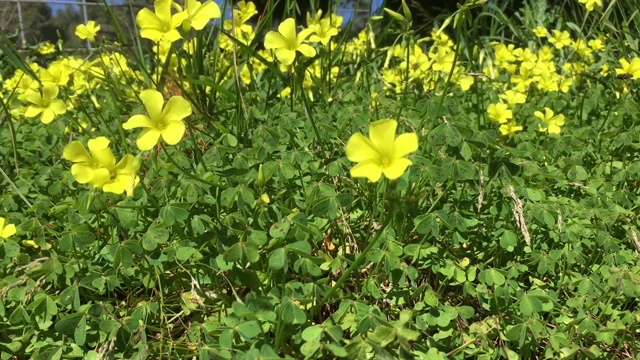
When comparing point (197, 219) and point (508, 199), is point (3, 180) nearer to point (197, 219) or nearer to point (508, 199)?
point (197, 219)

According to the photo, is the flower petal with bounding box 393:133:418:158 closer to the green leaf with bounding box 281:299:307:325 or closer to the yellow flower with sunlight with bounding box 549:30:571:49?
the green leaf with bounding box 281:299:307:325

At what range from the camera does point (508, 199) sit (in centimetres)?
167

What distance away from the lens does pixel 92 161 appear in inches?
55.2

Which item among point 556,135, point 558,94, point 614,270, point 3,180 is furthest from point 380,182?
point 558,94

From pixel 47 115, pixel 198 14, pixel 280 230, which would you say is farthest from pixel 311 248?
pixel 47 115

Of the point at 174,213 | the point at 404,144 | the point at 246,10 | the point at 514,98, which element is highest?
the point at 404,144

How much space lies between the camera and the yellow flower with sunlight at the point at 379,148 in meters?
1.13

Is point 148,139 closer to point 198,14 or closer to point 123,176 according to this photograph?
point 123,176

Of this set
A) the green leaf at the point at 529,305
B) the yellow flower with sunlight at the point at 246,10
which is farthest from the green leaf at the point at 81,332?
the yellow flower with sunlight at the point at 246,10

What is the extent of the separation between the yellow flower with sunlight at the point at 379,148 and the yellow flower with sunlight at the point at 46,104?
122cm

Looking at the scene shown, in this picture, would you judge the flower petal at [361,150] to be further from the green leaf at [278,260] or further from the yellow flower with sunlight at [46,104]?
the yellow flower with sunlight at [46,104]

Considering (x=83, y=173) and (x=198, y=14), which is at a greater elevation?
(x=198, y=14)

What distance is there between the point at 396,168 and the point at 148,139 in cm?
58

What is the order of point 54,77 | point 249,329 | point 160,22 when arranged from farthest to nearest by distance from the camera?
point 54,77, point 160,22, point 249,329
